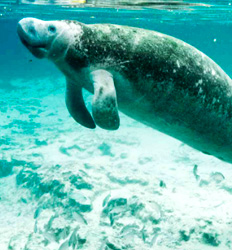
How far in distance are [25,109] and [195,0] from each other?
11.9 m

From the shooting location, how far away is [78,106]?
3398 millimetres

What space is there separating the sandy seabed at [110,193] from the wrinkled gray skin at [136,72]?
233 centimetres

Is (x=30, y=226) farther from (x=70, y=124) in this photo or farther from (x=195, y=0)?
(x=195, y=0)

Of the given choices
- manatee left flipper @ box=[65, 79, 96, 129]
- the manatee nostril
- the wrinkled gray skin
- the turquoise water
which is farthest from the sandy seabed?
the manatee nostril

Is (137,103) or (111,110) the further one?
(137,103)

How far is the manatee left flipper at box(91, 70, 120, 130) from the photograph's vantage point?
2.49 m

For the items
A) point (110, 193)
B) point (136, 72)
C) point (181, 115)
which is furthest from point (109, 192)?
point (136, 72)

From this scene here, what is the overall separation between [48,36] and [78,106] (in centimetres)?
103

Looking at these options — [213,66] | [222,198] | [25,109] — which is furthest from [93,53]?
[25,109]

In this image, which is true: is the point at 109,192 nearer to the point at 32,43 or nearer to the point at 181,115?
the point at 181,115

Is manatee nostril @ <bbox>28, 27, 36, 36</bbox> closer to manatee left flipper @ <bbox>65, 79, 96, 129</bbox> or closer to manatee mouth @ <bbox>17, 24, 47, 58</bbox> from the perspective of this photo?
manatee mouth @ <bbox>17, 24, 47, 58</bbox>

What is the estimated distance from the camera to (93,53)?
8.89ft

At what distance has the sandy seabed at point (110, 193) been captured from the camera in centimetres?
454

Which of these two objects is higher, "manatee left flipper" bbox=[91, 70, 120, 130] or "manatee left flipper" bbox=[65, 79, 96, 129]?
"manatee left flipper" bbox=[91, 70, 120, 130]
